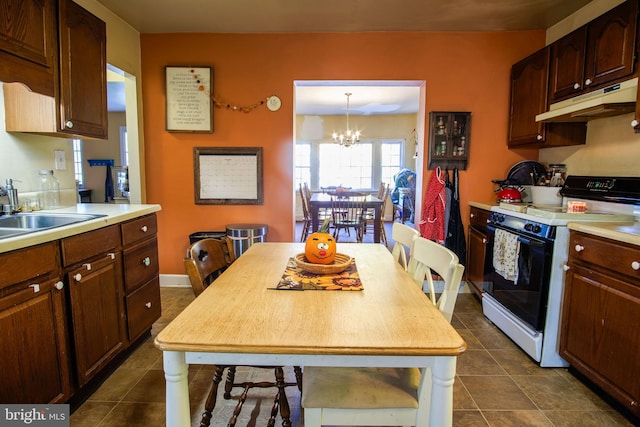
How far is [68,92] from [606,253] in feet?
9.63

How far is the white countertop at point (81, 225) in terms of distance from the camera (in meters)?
1.29

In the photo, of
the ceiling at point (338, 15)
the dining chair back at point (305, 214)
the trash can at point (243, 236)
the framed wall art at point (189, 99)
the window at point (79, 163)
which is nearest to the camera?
the ceiling at point (338, 15)

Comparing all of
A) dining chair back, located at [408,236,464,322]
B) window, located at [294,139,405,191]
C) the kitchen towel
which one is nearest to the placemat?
dining chair back, located at [408,236,464,322]

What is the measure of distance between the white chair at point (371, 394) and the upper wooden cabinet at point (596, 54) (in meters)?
1.79

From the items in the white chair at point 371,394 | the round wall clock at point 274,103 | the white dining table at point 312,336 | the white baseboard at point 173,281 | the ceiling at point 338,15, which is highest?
the ceiling at point 338,15

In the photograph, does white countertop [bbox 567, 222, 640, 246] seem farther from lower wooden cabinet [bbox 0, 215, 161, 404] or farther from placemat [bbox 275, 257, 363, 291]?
lower wooden cabinet [bbox 0, 215, 161, 404]

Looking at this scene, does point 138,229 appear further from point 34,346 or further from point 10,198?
point 34,346

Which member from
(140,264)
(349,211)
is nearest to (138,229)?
(140,264)

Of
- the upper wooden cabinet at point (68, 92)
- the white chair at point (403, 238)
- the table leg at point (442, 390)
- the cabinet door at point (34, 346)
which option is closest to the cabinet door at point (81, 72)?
the upper wooden cabinet at point (68, 92)

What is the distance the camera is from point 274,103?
3.27 m

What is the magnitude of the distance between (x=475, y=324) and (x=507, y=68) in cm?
228

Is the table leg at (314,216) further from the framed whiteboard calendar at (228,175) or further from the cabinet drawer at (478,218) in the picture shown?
the cabinet drawer at (478,218)

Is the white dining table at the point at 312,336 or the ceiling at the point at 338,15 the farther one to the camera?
the ceiling at the point at 338,15

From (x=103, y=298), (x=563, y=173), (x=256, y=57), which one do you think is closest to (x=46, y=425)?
(x=103, y=298)
